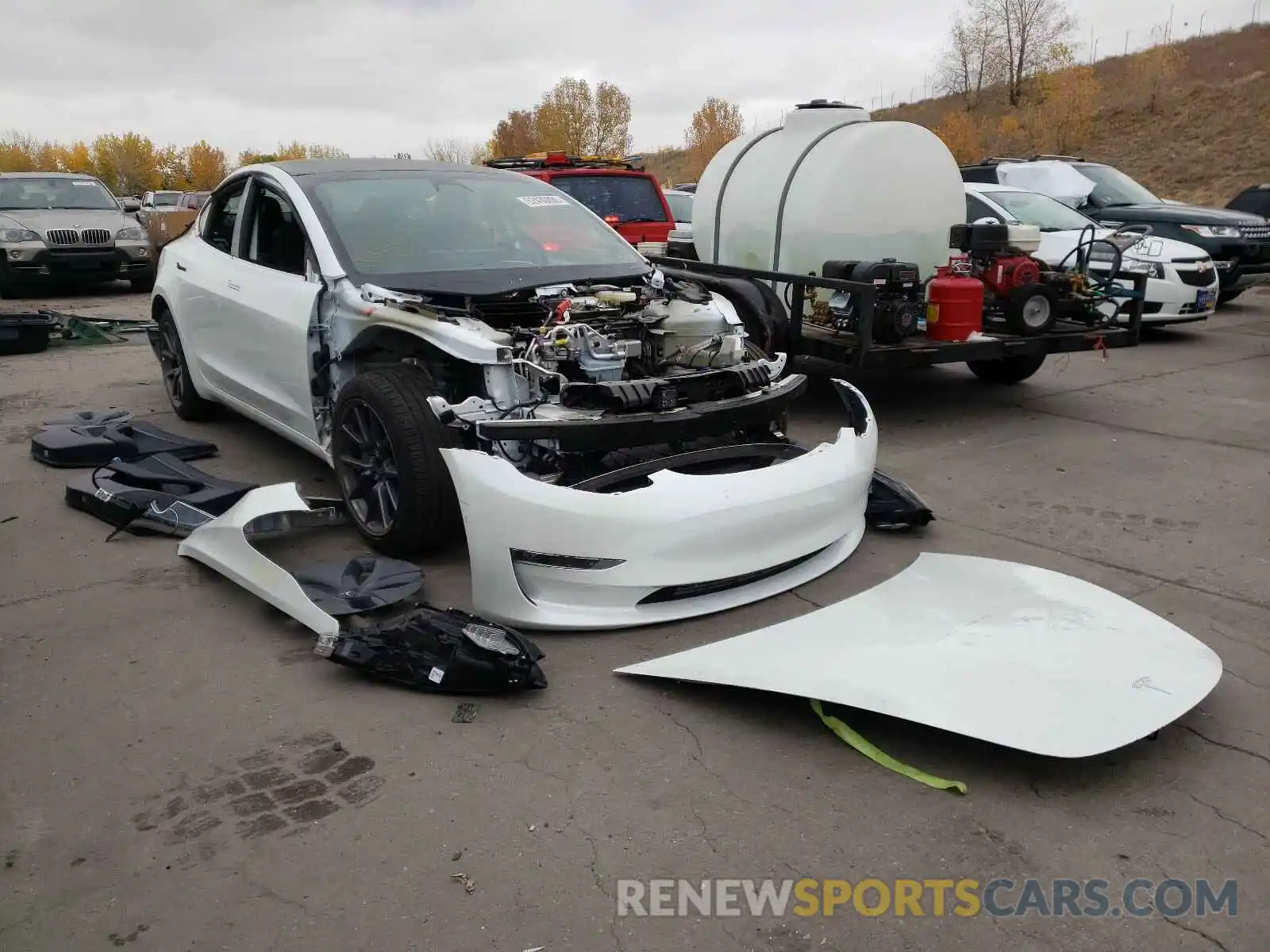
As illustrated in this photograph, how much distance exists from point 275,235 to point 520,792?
11.8ft

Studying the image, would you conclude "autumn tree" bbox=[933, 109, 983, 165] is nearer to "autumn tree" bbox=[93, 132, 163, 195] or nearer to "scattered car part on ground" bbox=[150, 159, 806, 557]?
"scattered car part on ground" bbox=[150, 159, 806, 557]

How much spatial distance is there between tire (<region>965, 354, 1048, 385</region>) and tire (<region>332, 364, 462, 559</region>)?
5249 millimetres

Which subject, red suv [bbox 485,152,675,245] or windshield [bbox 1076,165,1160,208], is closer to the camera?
red suv [bbox 485,152,675,245]

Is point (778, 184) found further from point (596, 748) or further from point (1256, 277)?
point (1256, 277)

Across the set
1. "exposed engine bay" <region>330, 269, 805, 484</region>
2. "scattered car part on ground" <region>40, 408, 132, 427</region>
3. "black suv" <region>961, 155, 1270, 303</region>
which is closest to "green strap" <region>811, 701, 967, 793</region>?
"exposed engine bay" <region>330, 269, 805, 484</region>

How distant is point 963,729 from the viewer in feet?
8.82

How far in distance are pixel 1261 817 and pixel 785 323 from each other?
454 cm

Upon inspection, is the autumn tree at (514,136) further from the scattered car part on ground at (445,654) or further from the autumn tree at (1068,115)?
the scattered car part on ground at (445,654)

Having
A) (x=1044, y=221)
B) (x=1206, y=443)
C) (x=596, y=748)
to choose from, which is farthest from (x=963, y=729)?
(x=1044, y=221)

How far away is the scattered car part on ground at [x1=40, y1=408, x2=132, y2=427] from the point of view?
246 inches

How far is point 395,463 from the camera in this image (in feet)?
13.2

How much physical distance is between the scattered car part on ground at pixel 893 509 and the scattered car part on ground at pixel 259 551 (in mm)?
2547

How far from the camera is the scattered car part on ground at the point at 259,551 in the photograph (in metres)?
3.56

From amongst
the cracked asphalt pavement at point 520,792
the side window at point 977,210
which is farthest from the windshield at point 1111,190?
the cracked asphalt pavement at point 520,792
